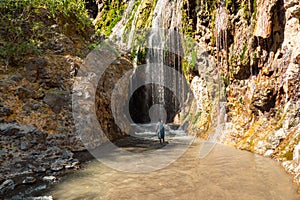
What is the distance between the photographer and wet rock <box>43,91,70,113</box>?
10992mm

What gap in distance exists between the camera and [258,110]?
433 inches

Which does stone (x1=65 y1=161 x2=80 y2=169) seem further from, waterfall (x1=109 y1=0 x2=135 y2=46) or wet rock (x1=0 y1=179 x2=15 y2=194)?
waterfall (x1=109 y1=0 x2=135 y2=46)

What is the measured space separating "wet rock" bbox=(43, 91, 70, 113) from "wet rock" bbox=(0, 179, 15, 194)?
4.88 metres

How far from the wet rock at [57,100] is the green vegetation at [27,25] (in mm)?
2638

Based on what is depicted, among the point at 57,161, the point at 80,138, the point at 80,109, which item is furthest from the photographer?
the point at 80,109

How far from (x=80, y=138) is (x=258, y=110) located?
27.8 feet

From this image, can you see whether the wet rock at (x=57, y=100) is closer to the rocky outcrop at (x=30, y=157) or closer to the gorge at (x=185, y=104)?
the gorge at (x=185, y=104)

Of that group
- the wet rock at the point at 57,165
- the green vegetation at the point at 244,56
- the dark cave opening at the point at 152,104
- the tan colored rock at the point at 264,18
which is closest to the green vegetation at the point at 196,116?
the green vegetation at the point at 244,56

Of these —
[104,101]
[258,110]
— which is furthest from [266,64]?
[104,101]

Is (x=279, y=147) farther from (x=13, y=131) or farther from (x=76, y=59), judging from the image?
(x=76, y=59)

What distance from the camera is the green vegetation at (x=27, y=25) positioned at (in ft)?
39.0

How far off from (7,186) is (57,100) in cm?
556

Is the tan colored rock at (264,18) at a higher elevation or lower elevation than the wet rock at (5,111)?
higher

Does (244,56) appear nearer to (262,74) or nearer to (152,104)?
(262,74)
